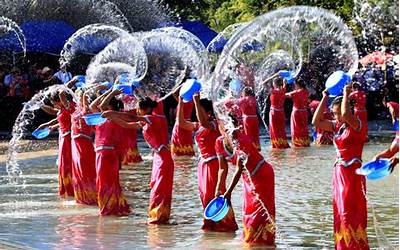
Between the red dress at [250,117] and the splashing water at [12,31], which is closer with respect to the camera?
the red dress at [250,117]

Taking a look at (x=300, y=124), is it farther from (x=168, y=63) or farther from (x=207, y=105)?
(x=207, y=105)

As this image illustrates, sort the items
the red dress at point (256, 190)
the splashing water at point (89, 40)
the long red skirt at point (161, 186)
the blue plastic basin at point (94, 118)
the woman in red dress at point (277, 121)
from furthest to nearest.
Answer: the splashing water at point (89, 40) → the woman in red dress at point (277, 121) → the blue plastic basin at point (94, 118) → the long red skirt at point (161, 186) → the red dress at point (256, 190)

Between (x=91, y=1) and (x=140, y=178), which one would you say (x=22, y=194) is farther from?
(x=91, y=1)

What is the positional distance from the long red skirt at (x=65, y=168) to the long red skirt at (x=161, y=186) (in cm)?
273

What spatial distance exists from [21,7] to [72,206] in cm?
1704

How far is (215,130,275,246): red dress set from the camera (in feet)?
29.2

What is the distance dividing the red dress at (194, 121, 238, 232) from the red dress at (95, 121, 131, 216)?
151cm

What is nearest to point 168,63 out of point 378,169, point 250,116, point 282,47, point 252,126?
point 282,47

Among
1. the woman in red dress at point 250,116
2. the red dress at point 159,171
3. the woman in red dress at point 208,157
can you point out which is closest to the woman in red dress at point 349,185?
the woman in red dress at point 208,157

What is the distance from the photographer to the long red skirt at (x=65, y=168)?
13234mm

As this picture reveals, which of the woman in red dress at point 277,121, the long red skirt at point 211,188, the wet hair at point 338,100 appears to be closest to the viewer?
the wet hair at point 338,100

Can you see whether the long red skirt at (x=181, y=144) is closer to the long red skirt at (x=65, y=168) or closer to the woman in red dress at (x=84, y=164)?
the long red skirt at (x=65, y=168)

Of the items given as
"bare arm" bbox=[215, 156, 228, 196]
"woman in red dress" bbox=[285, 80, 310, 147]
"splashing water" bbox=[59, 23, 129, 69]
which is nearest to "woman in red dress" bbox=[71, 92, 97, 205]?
"bare arm" bbox=[215, 156, 228, 196]

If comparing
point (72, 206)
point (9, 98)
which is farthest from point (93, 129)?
point (9, 98)
